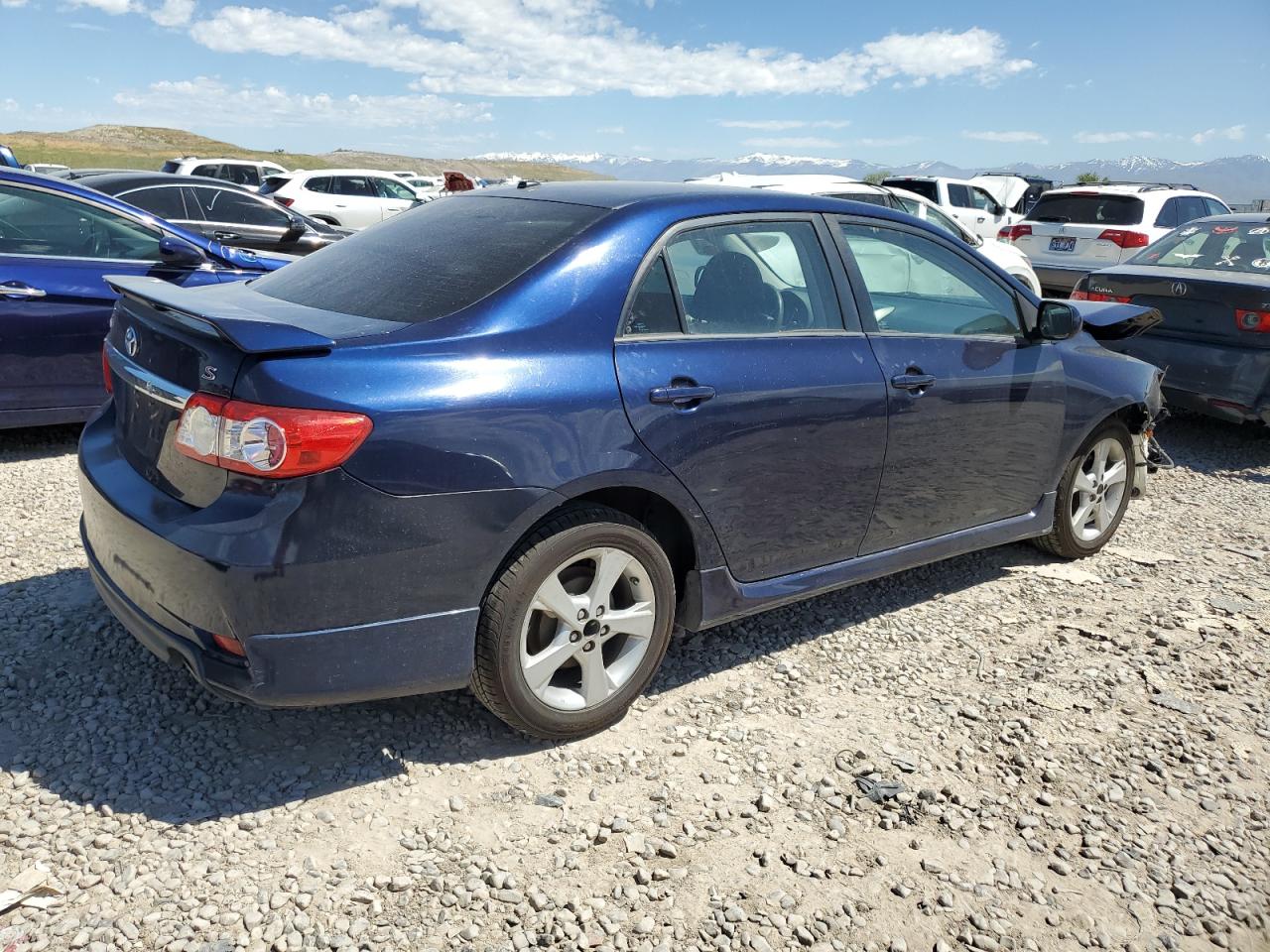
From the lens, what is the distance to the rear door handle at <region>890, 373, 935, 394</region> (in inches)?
145

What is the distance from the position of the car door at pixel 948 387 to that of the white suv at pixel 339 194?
665 inches

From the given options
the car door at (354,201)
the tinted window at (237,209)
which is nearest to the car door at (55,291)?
the tinted window at (237,209)

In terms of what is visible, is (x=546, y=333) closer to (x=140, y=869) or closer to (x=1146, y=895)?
(x=140, y=869)

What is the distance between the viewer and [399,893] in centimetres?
248

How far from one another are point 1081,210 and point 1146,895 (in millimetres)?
12670

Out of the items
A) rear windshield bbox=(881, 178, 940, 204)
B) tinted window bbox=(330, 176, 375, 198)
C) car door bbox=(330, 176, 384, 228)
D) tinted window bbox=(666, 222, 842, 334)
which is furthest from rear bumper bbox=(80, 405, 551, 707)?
tinted window bbox=(330, 176, 375, 198)

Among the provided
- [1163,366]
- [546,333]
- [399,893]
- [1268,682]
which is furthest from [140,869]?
[1163,366]

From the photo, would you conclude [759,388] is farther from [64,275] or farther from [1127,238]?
[1127,238]

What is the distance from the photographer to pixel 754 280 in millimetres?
3488

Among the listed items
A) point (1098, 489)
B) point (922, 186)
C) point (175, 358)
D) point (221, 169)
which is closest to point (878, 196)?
point (1098, 489)

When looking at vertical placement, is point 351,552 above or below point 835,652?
above

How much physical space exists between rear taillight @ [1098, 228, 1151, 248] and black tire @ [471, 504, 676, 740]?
11738 mm

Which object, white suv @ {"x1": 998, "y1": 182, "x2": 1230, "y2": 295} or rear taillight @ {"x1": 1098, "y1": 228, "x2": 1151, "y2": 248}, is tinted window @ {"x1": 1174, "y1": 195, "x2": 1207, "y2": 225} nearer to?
white suv @ {"x1": 998, "y1": 182, "x2": 1230, "y2": 295}

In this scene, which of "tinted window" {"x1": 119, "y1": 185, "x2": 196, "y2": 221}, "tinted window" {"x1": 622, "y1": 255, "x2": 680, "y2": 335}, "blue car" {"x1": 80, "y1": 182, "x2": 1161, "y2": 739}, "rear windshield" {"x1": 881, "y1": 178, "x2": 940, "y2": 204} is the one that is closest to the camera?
"blue car" {"x1": 80, "y1": 182, "x2": 1161, "y2": 739}
